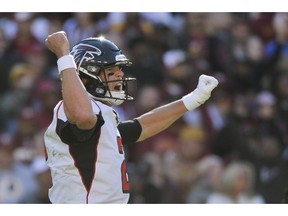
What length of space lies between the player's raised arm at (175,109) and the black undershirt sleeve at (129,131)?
0.05 meters

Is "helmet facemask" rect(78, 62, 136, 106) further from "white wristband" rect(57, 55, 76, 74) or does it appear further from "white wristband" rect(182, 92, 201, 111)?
"white wristband" rect(182, 92, 201, 111)

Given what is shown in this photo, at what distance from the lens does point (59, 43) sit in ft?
17.1

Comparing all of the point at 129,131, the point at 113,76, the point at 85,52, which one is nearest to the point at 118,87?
the point at 113,76

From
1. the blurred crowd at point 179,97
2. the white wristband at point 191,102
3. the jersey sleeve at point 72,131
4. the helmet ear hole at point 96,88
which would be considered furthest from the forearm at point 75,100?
the blurred crowd at point 179,97

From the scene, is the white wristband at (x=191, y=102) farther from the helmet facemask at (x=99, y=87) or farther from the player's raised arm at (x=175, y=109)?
the helmet facemask at (x=99, y=87)

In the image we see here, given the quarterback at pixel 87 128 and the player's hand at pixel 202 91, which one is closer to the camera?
the quarterback at pixel 87 128

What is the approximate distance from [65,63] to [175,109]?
1.38 m

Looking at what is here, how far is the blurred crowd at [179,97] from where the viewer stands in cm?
1020

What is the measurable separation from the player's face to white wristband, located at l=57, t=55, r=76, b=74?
1.65 ft

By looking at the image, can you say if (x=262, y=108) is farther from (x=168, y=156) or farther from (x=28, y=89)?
(x=28, y=89)

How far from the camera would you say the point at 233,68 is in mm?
12125

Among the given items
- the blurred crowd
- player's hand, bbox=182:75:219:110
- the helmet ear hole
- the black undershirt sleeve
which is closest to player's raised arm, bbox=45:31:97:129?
the helmet ear hole
